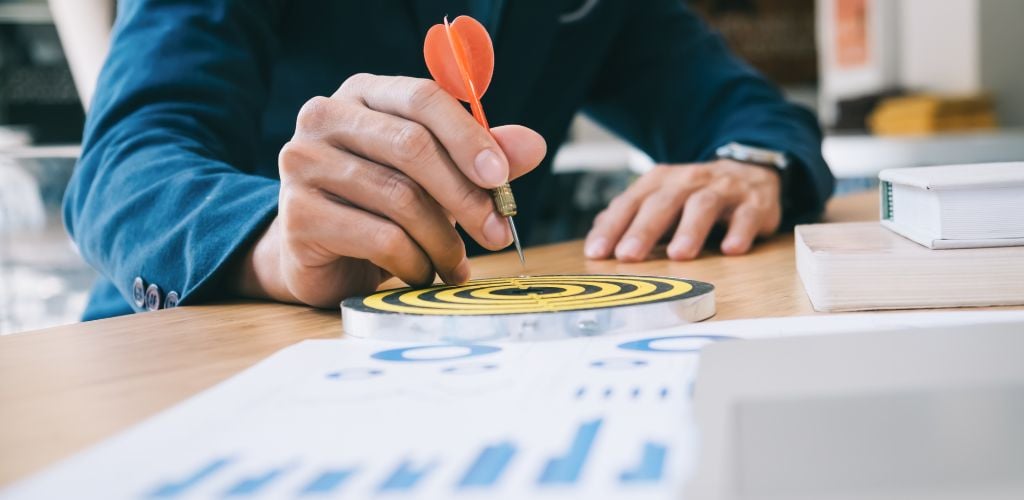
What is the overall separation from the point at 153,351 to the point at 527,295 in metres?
0.23

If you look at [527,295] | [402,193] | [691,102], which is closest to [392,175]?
[402,193]

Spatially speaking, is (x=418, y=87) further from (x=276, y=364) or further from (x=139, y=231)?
(x=139, y=231)

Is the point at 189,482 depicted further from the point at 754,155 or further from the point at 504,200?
the point at 754,155

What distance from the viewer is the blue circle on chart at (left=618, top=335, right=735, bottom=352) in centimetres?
47

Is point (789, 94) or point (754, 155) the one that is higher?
point (754, 155)

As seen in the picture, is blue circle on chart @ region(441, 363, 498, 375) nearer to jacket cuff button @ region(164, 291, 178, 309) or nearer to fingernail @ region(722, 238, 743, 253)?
jacket cuff button @ region(164, 291, 178, 309)

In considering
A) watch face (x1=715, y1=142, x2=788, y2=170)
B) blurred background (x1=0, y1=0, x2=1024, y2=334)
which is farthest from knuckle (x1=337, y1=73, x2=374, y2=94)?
blurred background (x1=0, y1=0, x2=1024, y2=334)

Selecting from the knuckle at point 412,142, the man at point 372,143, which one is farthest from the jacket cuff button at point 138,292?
the knuckle at point 412,142

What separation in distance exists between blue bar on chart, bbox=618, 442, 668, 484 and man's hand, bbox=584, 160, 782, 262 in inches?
23.6

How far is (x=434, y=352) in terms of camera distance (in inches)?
19.5

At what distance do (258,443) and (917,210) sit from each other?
18.3 inches

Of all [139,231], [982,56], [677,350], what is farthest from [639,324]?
[982,56]

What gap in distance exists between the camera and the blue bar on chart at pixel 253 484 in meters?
0.29

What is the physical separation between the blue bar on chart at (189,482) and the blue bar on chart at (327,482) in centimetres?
4
